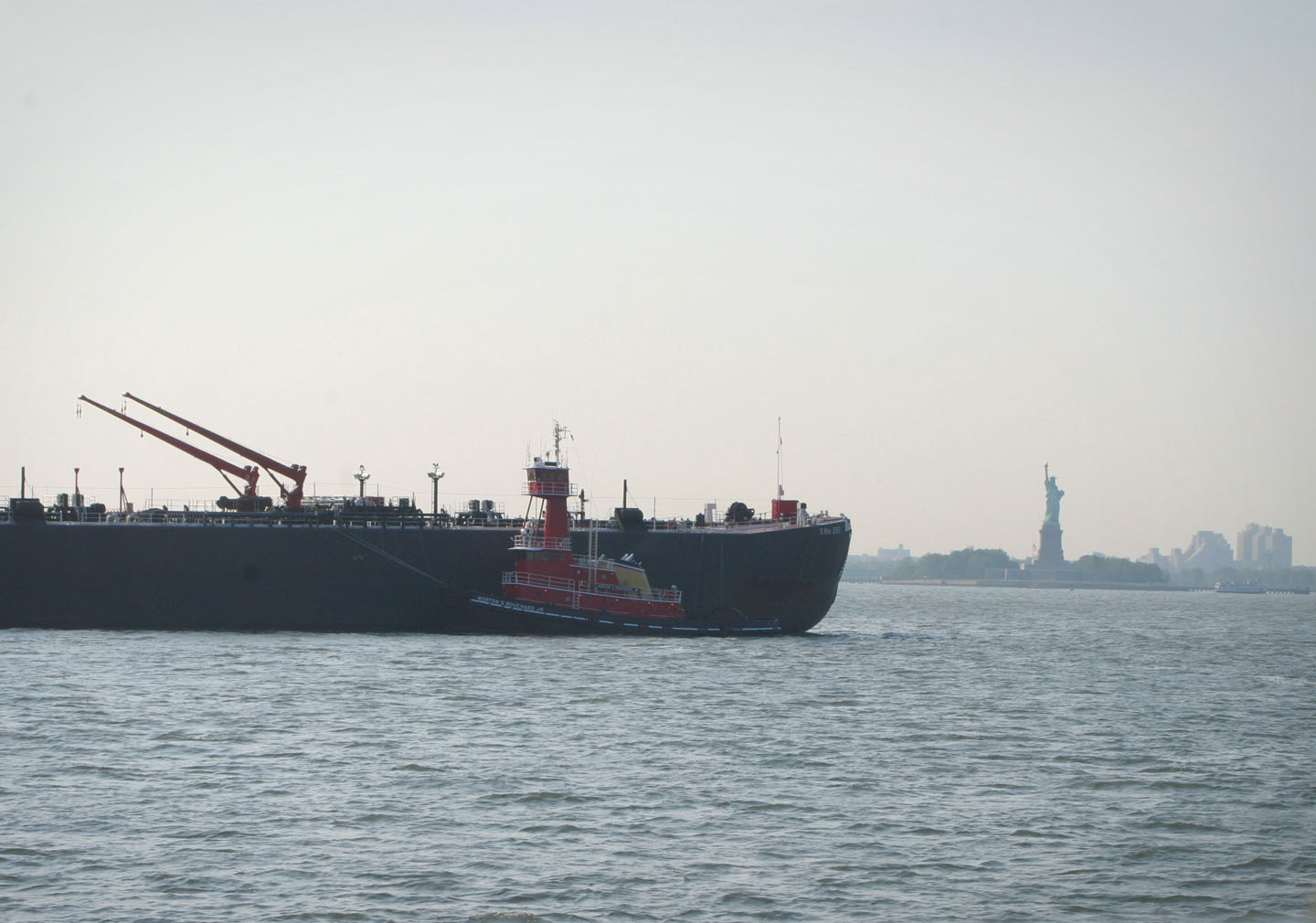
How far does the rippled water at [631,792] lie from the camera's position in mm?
21734

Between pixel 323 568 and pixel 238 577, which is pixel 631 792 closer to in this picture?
pixel 323 568

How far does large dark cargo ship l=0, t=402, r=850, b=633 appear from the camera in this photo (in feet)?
219

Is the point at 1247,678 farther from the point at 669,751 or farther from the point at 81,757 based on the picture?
the point at 81,757

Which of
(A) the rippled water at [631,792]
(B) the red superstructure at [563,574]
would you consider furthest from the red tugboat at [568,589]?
(A) the rippled water at [631,792]

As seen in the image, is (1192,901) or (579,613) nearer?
(1192,901)

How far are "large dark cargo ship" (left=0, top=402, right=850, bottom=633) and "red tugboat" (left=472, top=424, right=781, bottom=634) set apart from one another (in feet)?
0.89

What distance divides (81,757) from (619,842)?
14.8 metres

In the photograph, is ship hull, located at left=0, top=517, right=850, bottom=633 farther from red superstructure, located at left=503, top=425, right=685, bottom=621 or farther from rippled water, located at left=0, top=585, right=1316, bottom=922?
rippled water, located at left=0, top=585, right=1316, bottom=922

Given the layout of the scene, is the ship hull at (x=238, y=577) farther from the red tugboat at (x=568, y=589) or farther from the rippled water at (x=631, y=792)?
the rippled water at (x=631, y=792)

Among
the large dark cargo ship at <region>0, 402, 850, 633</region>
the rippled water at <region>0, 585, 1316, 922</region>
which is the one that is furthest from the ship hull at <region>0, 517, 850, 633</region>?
the rippled water at <region>0, 585, 1316, 922</region>

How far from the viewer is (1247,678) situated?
200 feet

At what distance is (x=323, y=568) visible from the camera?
221ft

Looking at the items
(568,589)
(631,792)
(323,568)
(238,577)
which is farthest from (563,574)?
(631,792)

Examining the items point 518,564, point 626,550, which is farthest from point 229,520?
point 626,550
